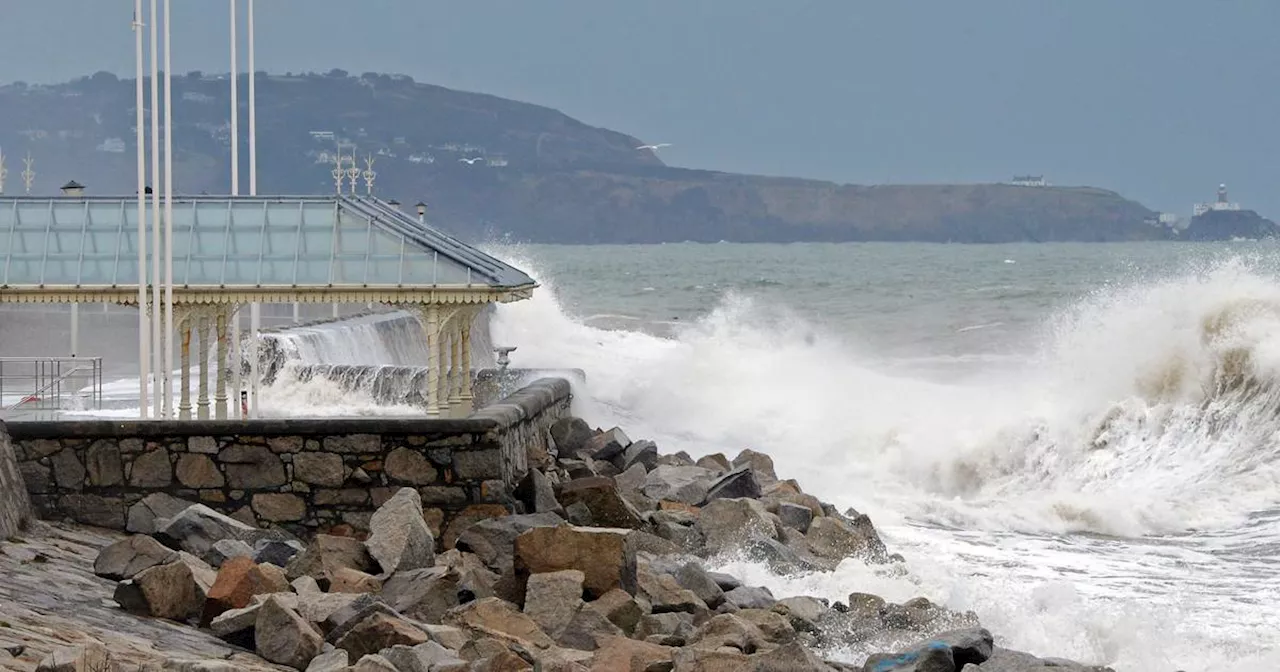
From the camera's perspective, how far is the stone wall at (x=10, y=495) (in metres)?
9.79

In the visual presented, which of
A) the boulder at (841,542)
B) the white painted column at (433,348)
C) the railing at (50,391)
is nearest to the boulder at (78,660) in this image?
the boulder at (841,542)

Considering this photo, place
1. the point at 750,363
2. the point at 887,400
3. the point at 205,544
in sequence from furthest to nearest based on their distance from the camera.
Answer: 1. the point at 750,363
2. the point at 887,400
3. the point at 205,544

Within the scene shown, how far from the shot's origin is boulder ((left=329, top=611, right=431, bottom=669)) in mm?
7570

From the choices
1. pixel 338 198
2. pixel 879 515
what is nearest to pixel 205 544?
pixel 338 198

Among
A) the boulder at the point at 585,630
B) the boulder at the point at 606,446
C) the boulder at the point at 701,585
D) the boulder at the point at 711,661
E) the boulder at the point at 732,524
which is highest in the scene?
the boulder at the point at 711,661

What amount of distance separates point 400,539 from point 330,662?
2.27 meters

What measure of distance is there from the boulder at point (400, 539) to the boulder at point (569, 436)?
5.60 meters

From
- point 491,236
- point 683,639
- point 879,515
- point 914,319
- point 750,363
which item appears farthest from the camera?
point 491,236

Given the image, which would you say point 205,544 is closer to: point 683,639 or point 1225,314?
point 683,639

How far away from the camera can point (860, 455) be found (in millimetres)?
25172

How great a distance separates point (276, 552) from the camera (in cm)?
962

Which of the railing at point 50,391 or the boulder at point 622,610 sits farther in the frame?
the railing at point 50,391

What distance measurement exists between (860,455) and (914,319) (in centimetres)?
3727

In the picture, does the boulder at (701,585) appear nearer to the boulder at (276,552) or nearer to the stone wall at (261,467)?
the stone wall at (261,467)
